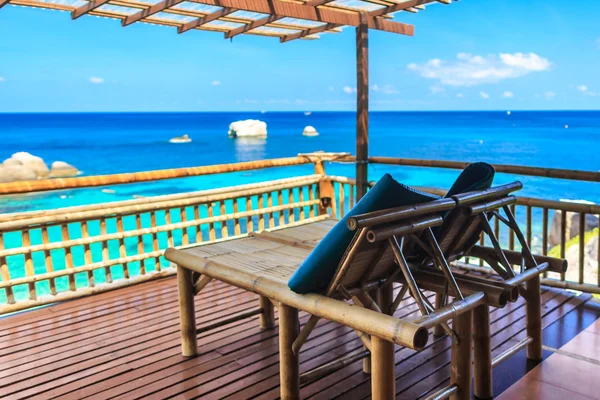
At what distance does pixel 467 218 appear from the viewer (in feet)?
6.62

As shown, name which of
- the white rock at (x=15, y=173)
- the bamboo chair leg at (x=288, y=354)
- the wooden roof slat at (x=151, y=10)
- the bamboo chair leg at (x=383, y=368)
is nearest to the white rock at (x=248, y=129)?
the white rock at (x=15, y=173)

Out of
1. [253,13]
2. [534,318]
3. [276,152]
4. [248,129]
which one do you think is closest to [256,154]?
[276,152]

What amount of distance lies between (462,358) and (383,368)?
53 cm

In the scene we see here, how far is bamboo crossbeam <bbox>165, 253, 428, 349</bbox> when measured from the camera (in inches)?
56.7

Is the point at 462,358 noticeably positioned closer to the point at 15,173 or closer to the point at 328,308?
the point at 328,308

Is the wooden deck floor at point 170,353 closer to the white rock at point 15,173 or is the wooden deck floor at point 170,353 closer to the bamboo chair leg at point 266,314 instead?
the bamboo chair leg at point 266,314

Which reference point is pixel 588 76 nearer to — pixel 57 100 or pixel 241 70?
pixel 241 70

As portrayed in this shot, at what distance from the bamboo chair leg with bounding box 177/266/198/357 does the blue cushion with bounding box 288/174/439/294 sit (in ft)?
2.72

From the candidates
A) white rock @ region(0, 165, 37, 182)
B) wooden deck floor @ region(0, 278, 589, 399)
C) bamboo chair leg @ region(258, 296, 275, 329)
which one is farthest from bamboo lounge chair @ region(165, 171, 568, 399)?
white rock @ region(0, 165, 37, 182)

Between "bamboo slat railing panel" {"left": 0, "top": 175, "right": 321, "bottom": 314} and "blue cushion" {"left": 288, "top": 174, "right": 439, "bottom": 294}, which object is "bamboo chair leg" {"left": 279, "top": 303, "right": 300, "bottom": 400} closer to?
"blue cushion" {"left": 288, "top": 174, "right": 439, "bottom": 294}

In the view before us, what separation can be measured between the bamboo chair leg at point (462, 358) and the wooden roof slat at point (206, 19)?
2235 millimetres

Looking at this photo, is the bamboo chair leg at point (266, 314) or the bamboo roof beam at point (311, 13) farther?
the bamboo roof beam at point (311, 13)

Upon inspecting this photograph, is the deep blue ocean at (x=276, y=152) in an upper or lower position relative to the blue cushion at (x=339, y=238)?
lower

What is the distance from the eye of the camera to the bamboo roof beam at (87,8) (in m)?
2.93
